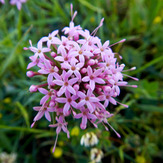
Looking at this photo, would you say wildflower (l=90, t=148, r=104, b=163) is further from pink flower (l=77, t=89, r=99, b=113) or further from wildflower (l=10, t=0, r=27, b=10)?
wildflower (l=10, t=0, r=27, b=10)

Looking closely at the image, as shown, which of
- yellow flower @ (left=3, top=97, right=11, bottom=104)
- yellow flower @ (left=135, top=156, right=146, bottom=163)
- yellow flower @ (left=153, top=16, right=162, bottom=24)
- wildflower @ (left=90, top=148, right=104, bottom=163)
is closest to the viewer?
wildflower @ (left=90, top=148, right=104, bottom=163)

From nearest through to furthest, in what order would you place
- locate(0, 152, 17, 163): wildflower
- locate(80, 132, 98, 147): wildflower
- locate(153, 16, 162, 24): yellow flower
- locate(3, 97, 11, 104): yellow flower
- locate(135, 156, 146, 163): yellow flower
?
locate(80, 132, 98, 147): wildflower, locate(135, 156, 146, 163): yellow flower, locate(0, 152, 17, 163): wildflower, locate(3, 97, 11, 104): yellow flower, locate(153, 16, 162, 24): yellow flower

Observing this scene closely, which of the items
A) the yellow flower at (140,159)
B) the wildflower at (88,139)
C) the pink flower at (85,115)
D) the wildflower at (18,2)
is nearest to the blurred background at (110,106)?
the yellow flower at (140,159)

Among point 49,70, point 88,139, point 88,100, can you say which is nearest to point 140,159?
point 88,139

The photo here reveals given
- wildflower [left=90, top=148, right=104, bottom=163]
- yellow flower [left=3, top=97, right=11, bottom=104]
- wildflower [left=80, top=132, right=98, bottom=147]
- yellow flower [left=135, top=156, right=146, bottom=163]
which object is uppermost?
yellow flower [left=3, top=97, right=11, bottom=104]

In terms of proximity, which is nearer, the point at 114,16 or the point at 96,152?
the point at 96,152

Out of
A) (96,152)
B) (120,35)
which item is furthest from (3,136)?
(120,35)

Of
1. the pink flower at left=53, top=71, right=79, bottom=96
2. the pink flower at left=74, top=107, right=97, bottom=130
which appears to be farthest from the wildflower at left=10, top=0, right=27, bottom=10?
the pink flower at left=74, top=107, right=97, bottom=130

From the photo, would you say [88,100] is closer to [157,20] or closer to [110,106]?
[110,106]

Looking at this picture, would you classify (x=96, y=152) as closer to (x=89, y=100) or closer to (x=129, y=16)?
(x=89, y=100)
